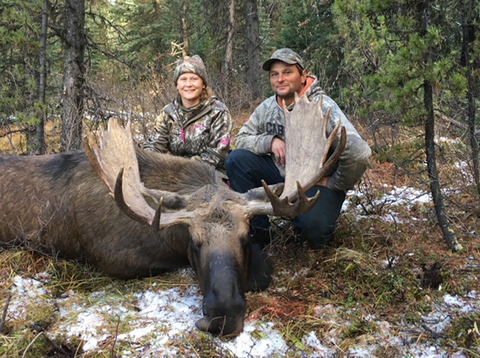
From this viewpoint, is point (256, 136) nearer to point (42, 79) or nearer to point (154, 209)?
point (154, 209)

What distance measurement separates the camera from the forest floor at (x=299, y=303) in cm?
273

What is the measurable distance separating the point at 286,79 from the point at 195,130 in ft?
5.37

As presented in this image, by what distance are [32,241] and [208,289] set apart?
2406 millimetres

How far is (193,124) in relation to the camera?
5.33 meters

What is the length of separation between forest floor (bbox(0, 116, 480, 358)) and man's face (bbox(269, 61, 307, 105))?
4.79 feet

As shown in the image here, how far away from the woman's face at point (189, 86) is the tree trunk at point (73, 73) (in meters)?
3.16

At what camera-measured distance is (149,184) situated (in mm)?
4027

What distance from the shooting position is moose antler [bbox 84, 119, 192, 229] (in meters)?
3.16

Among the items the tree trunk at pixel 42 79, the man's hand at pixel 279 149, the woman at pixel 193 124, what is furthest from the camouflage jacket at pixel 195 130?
the tree trunk at pixel 42 79

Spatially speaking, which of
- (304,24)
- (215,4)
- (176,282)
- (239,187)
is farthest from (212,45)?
(176,282)

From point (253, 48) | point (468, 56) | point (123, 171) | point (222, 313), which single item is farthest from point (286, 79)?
point (253, 48)

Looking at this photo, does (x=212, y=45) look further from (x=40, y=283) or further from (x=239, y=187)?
(x=40, y=283)

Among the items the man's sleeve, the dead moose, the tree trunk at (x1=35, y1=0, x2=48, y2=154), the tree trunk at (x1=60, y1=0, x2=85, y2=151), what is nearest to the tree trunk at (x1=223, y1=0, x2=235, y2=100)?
the tree trunk at (x1=60, y1=0, x2=85, y2=151)

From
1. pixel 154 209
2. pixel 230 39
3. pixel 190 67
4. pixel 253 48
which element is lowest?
pixel 154 209
